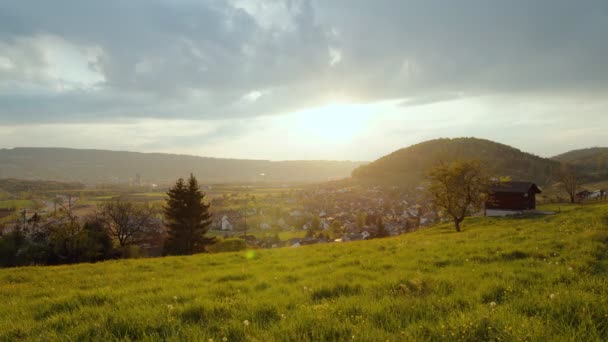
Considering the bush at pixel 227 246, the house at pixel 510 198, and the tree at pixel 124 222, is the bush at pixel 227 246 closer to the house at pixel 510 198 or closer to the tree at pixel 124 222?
the tree at pixel 124 222

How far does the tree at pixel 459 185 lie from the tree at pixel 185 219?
39601mm

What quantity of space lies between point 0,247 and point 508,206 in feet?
339

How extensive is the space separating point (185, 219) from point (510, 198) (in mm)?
71190

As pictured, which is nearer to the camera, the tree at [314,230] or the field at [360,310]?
the field at [360,310]

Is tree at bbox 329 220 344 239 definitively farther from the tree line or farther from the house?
the tree line

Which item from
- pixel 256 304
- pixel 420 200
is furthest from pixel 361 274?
pixel 420 200

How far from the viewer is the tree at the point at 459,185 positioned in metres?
43.9

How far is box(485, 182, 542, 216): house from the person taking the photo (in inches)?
2657

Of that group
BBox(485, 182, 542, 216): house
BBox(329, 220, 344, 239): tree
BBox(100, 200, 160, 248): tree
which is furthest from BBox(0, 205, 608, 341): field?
BBox(329, 220, 344, 239): tree

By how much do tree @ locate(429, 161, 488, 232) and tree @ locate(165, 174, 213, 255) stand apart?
39601 millimetres

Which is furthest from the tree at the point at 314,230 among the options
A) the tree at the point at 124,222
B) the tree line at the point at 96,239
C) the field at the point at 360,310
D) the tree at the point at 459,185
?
the field at the point at 360,310

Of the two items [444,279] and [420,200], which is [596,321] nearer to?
[444,279]

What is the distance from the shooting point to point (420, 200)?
196 meters

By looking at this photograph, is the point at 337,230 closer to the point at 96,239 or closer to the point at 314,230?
the point at 314,230
